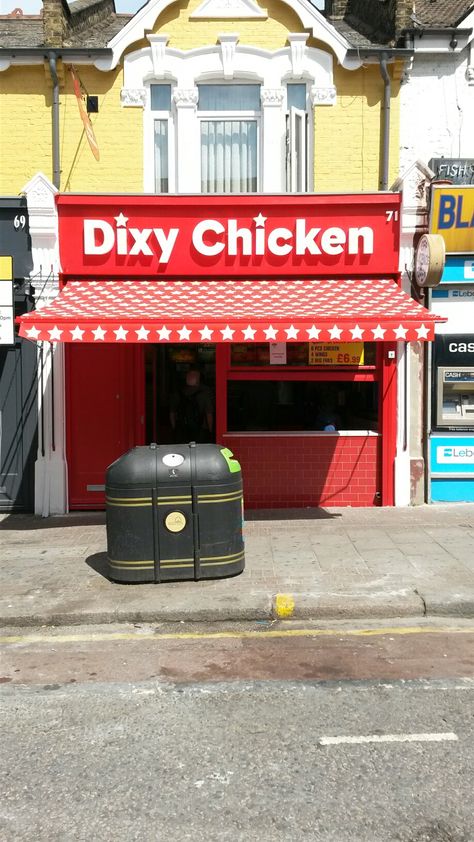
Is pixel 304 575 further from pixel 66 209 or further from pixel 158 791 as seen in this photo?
pixel 66 209

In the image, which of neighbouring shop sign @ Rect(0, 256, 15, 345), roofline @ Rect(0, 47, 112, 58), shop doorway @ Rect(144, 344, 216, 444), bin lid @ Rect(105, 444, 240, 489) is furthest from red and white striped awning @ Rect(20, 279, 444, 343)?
roofline @ Rect(0, 47, 112, 58)

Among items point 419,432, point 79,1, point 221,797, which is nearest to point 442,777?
point 221,797

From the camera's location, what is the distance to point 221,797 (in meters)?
3.74

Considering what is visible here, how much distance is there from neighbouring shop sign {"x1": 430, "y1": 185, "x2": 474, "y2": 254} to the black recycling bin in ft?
17.3

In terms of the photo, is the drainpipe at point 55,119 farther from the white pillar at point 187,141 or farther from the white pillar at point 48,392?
the white pillar at point 187,141

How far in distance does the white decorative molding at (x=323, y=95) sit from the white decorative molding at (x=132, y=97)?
2526mm

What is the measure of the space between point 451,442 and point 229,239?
4.33 meters

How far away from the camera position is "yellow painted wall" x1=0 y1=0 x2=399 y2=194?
1086 centimetres

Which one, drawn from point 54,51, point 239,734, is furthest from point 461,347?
point 239,734

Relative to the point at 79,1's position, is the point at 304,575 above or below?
below

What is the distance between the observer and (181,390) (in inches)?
439

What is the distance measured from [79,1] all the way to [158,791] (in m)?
13.4

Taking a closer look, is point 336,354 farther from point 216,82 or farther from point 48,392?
point 216,82

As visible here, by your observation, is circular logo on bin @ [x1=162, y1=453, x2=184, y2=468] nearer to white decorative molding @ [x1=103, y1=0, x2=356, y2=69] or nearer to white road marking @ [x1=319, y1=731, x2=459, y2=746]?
white road marking @ [x1=319, y1=731, x2=459, y2=746]
